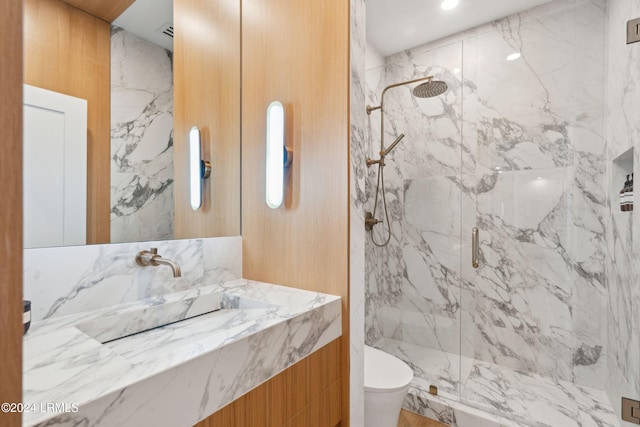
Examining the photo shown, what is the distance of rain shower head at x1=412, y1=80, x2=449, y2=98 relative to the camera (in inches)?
89.3

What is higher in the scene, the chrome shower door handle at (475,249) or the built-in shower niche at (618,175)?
the built-in shower niche at (618,175)

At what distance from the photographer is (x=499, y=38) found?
2133 mm

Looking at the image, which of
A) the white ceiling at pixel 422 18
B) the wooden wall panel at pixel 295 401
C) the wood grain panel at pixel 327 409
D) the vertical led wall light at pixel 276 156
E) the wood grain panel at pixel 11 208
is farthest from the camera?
the white ceiling at pixel 422 18

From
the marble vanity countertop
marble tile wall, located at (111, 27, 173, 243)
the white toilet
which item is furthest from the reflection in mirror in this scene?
the white toilet

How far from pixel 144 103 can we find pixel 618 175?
2.42m

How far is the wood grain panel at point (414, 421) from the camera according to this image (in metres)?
1.75

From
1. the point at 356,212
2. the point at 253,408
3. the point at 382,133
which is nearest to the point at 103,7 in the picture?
the point at 356,212

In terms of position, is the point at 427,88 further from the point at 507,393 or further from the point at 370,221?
the point at 507,393

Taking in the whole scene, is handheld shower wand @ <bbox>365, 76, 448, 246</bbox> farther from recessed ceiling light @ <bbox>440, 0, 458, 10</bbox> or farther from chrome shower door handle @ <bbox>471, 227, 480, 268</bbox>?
chrome shower door handle @ <bbox>471, 227, 480, 268</bbox>

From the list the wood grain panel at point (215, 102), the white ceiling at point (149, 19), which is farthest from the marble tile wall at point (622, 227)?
the white ceiling at point (149, 19)

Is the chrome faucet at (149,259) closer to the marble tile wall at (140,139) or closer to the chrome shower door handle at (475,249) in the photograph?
the marble tile wall at (140,139)

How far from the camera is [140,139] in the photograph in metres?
1.11

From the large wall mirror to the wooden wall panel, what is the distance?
685mm

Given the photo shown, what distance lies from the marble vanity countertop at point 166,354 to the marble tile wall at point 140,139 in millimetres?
287
